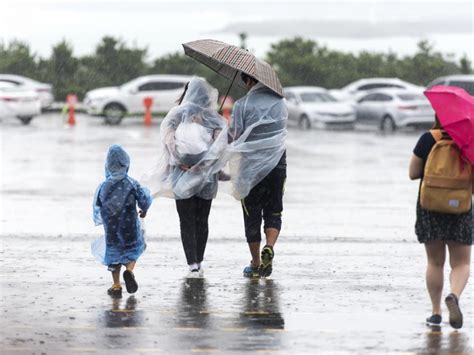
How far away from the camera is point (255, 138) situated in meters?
10.9

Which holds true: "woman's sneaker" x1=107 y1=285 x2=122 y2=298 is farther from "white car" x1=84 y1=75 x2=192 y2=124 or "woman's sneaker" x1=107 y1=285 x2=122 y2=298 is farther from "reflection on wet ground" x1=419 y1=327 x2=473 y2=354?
"white car" x1=84 y1=75 x2=192 y2=124

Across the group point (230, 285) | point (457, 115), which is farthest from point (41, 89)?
point (457, 115)

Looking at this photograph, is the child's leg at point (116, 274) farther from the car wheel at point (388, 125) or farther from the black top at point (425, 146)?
the car wheel at point (388, 125)

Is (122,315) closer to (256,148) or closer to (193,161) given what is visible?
(193,161)

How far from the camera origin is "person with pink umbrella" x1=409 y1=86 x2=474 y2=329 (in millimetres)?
8461

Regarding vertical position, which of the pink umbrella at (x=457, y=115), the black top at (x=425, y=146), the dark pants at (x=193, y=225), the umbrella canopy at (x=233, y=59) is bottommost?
the dark pants at (x=193, y=225)

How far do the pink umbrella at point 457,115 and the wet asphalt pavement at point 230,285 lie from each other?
4.20 ft

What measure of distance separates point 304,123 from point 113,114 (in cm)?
614

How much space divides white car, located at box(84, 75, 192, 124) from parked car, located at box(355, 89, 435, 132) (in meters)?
6.35

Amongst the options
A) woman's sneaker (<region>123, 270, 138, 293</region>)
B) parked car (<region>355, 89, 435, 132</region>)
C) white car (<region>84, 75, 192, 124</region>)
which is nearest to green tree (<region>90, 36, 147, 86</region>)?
white car (<region>84, 75, 192, 124</region>)

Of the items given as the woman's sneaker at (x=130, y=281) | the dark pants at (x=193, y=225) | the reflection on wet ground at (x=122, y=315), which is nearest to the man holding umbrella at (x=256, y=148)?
the dark pants at (x=193, y=225)

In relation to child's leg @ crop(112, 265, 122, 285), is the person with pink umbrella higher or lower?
higher

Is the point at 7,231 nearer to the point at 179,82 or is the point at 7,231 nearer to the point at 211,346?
the point at 211,346

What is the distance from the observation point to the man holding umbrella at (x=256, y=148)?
1077cm
